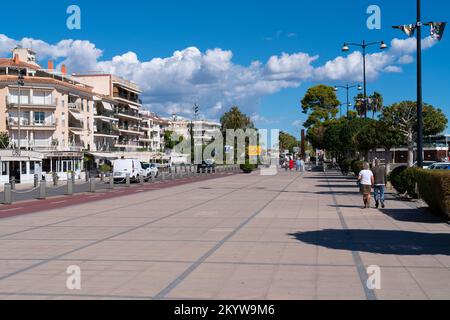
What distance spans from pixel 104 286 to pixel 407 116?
2498cm

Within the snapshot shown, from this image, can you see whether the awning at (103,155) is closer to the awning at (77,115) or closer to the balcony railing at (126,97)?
the awning at (77,115)

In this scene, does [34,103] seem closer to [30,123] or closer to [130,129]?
[30,123]

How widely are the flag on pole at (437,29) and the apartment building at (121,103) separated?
200 feet

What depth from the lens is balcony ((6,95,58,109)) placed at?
60.0m

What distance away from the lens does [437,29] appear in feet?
64.0

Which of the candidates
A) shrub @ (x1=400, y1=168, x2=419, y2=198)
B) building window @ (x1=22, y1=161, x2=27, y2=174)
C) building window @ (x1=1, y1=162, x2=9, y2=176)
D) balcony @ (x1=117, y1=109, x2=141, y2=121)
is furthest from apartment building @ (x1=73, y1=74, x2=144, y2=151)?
shrub @ (x1=400, y1=168, x2=419, y2=198)

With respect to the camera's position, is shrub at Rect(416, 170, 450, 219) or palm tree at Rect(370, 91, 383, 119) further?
palm tree at Rect(370, 91, 383, 119)

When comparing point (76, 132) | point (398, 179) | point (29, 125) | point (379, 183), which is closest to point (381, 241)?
point (379, 183)

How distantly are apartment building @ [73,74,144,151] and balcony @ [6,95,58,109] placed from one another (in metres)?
14.8

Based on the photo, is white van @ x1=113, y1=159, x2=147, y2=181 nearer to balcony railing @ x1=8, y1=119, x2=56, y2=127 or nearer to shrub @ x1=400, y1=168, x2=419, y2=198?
balcony railing @ x1=8, y1=119, x2=56, y2=127

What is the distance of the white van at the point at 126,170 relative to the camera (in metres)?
41.8

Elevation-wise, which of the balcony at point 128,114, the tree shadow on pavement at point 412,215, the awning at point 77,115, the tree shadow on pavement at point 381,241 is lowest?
the tree shadow on pavement at point 412,215

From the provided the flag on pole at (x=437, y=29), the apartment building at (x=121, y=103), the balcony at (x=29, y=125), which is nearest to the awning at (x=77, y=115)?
the balcony at (x=29, y=125)

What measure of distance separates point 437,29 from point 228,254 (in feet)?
43.9
